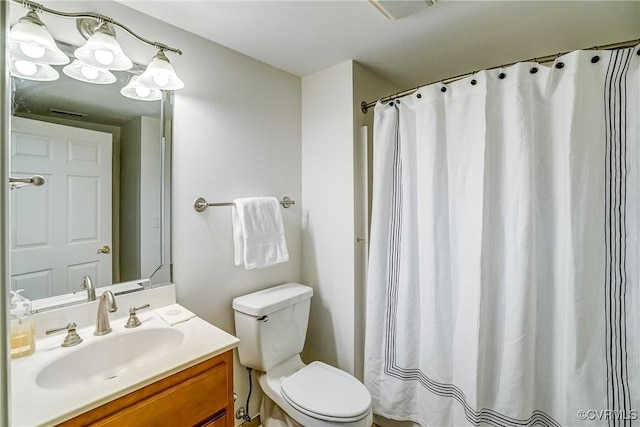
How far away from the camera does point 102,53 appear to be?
109 cm

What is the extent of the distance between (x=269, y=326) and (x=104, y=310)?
2.43 feet

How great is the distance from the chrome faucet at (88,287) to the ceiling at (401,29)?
1167mm

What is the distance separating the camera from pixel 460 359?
1.36 metres

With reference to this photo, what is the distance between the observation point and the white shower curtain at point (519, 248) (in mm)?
1080

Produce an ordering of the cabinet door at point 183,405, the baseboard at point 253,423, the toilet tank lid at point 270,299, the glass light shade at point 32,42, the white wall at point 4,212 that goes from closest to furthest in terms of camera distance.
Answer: the white wall at point 4,212 < the cabinet door at point 183,405 < the glass light shade at point 32,42 < the toilet tank lid at point 270,299 < the baseboard at point 253,423

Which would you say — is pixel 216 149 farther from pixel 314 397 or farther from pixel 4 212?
pixel 314 397

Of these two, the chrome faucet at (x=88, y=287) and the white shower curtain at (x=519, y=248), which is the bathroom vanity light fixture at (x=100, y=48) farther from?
the white shower curtain at (x=519, y=248)

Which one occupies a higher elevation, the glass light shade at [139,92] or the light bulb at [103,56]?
the light bulb at [103,56]

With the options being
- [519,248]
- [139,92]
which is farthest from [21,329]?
[519,248]

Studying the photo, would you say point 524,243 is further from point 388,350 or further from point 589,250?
point 388,350

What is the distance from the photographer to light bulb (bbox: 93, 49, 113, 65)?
1084 mm

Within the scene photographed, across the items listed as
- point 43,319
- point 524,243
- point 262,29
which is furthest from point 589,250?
point 43,319

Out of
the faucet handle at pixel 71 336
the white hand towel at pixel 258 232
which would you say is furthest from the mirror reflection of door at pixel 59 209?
the white hand towel at pixel 258 232

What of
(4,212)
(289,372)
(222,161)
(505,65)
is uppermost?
(505,65)
